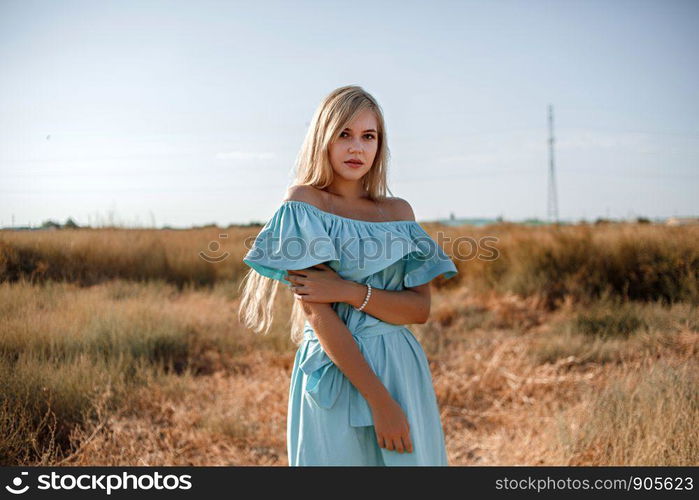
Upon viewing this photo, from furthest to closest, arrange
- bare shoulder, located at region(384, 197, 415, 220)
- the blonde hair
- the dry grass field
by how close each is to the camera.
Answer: the dry grass field, bare shoulder, located at region(384, 197, 415, 220), the blonde hair

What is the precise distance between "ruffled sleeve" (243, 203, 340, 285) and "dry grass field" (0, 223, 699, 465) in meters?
1.85

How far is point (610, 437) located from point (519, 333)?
316 centimetres

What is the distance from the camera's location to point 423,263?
195cm

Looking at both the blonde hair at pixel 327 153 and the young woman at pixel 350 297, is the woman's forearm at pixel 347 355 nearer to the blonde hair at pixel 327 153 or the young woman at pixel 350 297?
the young woman at pixel 350 297

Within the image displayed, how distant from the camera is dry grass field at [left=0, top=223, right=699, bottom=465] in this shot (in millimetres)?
3117

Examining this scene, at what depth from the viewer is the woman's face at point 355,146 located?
1855 millimetres

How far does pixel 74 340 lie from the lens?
12.0ft

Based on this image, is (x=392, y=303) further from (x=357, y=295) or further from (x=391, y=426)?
(x=391, y=426)

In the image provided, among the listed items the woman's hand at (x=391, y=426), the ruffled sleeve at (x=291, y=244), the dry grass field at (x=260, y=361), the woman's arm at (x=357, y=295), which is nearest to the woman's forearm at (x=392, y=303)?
the woman's arm at (x=357, y=295)

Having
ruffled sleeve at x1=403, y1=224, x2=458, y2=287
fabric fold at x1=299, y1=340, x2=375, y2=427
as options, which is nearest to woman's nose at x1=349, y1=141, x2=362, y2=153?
ruffled sleeve at x1=403, y1=224, x2=458, y2=287

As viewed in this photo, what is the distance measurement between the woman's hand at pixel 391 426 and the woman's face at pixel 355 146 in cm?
76

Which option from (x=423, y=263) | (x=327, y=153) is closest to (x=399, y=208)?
(x=423, y=263)

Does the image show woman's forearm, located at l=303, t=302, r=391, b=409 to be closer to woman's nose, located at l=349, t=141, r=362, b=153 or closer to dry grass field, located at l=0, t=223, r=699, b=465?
woman's nose, located at l=349, t=141, r=362, b=153

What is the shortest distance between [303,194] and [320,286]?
13.5 inches
